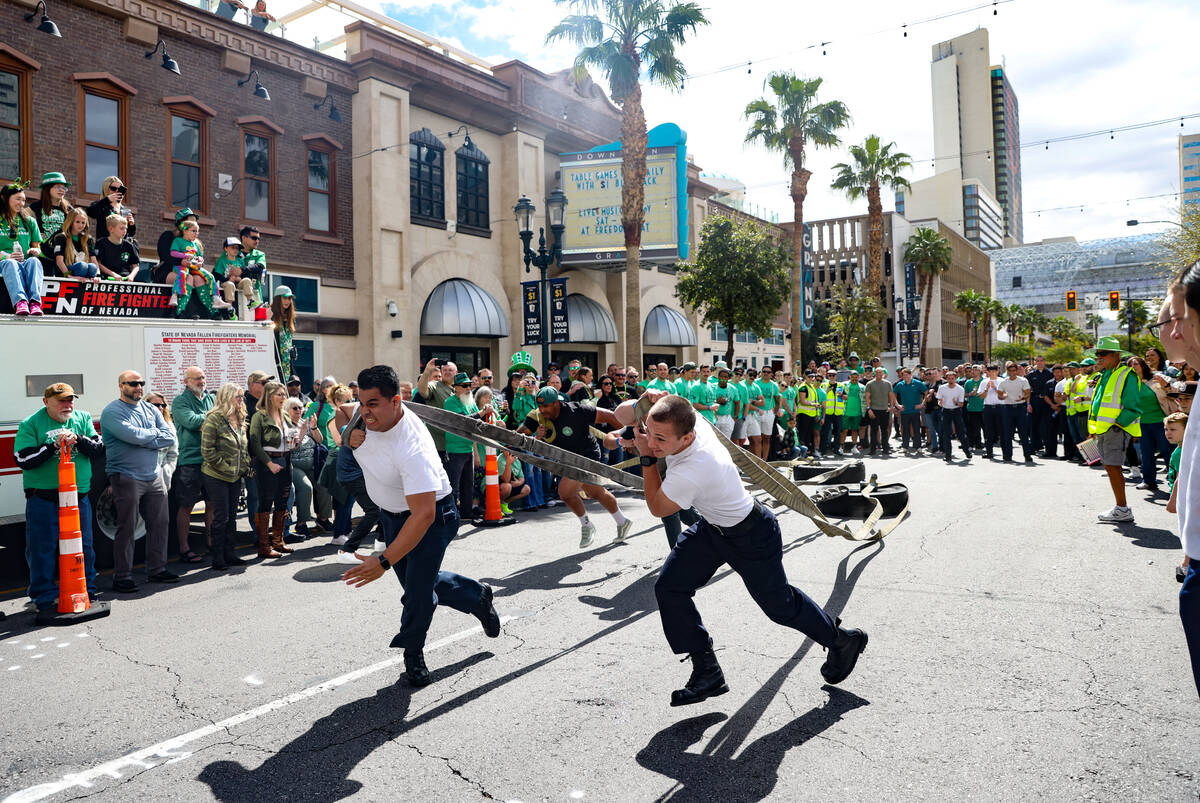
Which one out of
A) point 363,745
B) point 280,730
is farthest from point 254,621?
point 363,745

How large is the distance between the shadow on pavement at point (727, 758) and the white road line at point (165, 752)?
1.93 metres

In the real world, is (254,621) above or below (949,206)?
below

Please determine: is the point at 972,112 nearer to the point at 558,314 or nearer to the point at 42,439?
the point at 558,314

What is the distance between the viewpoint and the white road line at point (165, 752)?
10.9 ft

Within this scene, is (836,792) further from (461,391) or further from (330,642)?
(461,391)

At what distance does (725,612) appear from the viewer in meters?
5.68

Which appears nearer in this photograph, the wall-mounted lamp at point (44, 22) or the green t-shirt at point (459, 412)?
the green t-shirt at point (459, 412)

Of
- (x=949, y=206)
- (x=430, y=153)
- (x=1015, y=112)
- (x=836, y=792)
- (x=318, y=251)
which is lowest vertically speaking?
(x=836, y=792)

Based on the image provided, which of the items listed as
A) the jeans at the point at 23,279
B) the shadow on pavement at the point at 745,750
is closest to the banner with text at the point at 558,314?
the jeans at the point at 23,279

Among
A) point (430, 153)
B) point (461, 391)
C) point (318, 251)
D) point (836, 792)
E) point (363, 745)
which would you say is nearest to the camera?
point (836, 792)

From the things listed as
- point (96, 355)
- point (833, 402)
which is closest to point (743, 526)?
point (96, 355)

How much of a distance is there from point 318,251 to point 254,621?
592 inches

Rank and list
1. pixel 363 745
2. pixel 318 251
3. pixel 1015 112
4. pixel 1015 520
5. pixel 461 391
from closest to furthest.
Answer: pixel 363 745
pixel 1015 520
pixel 461 391
pixel 318 251
pixel 1015 112

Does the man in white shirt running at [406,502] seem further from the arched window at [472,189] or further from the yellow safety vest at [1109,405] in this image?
the arched window at [472,189]
